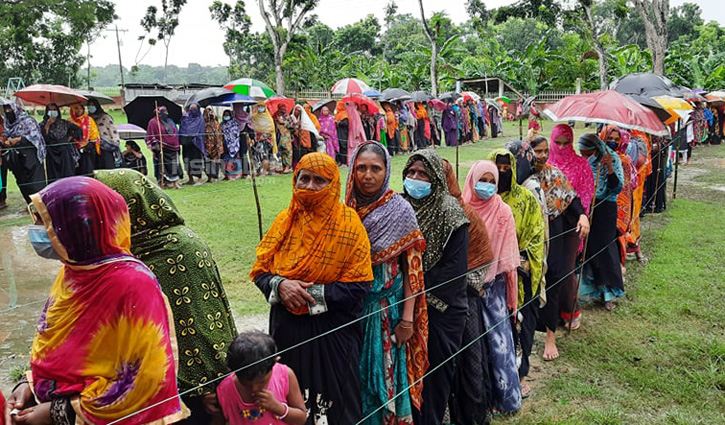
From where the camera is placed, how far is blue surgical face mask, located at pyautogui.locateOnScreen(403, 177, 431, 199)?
9.30 ft

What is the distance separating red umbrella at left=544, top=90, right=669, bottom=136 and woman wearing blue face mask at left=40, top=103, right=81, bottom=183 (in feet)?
25.1

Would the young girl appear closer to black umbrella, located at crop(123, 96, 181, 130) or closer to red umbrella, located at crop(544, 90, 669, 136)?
red umbrella, located at crop(544, 90, 669, 136)

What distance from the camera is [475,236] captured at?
3.08 metres

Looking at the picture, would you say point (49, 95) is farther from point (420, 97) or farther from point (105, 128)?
point (420, 97)

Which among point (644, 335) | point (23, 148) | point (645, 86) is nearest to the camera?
point (644, 335)

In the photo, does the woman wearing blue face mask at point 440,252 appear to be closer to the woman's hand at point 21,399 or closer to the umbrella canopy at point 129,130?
the woman's hand at point 21,399

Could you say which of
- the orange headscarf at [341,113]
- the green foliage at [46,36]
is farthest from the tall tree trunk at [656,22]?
the green foliage at [46,36]

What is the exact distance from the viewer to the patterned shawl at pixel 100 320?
1665mm

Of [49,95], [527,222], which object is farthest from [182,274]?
[49,95]

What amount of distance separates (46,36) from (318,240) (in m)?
35.4

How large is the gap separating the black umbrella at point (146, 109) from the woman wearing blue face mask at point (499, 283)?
893 cm

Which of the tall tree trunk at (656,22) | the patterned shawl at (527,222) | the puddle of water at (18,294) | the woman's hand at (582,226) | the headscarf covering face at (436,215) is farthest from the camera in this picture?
the tall tree trunk at (656,22)

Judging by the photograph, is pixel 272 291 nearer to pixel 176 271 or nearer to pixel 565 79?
pixel 176 271

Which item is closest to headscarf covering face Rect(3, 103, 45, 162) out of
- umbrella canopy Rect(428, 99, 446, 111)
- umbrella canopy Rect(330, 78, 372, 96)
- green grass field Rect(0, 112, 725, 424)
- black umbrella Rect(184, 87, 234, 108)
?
green grass field Rect(0, 112, 725, 424)
